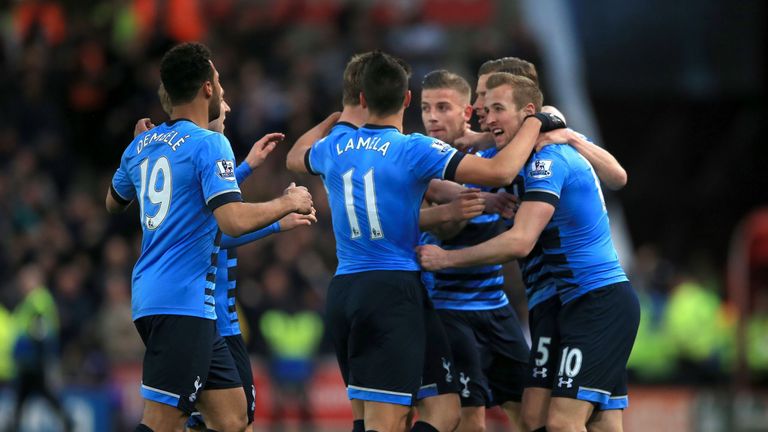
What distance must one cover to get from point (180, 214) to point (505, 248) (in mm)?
1870

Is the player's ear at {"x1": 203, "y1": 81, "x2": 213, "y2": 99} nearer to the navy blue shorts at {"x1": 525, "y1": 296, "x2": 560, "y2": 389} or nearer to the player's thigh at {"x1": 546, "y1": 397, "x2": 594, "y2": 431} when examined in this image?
the navy blue shorts at {"x1": 525, "y1": 296, "x2": 560, "y2": 389}

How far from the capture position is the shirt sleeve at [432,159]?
23.9ft

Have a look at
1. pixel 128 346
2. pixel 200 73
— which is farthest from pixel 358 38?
pixel 200 73

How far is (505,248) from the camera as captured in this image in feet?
24.5

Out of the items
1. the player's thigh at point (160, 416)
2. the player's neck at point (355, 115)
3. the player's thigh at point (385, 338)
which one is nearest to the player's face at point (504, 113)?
the player's neck at point (355, 115)

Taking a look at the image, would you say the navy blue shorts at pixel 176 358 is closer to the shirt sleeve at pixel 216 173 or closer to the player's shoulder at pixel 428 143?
the shirt sleeve at pixel 216 173

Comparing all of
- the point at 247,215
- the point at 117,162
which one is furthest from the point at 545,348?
the point at 117,162

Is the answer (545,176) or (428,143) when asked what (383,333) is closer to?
(428,143)

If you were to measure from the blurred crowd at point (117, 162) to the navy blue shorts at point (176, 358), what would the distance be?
793 cm

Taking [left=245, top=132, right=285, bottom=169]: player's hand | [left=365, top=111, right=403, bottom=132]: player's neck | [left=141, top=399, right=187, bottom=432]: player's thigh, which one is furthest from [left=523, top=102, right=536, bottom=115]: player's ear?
[left=141, top=399, right=187, bottom=432]: player's thigh

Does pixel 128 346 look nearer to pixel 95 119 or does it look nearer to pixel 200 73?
pixel 95 119

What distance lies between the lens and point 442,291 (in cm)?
847

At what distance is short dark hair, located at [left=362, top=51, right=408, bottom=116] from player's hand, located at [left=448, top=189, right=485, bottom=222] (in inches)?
26.5

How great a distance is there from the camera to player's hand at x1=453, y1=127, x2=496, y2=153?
8.39 meters
